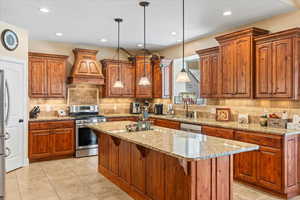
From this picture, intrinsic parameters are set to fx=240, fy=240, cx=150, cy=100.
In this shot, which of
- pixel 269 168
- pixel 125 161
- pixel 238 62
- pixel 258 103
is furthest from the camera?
pixel 258 103

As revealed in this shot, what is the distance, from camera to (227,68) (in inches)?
182

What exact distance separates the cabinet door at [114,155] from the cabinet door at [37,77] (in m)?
2.62

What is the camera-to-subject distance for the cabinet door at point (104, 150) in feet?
14.2

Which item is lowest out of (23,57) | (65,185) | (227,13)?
(65,185)

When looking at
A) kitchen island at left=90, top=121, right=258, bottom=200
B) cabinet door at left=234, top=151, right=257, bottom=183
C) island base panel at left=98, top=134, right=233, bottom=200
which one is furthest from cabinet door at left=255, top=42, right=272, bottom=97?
island base panel at left=98, top=134, right=233, bottom=200

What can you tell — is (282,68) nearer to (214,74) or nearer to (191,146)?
(214,74)

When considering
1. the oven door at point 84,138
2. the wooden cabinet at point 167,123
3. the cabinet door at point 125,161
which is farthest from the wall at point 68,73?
the cabinet door at point 125,161

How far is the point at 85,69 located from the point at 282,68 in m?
4.47

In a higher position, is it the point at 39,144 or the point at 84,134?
the point at 84,134

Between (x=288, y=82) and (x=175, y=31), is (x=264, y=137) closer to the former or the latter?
(x=288, y=82)

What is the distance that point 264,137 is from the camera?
3.64 m

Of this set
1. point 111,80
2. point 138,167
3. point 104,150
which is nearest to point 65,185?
point 104,150

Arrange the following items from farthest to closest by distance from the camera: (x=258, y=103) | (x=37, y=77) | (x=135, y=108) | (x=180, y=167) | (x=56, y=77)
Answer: (x=135, y=108), (x=56, y=77), (x=37, y=77), (x=258, y=103), (x=180, y=167)

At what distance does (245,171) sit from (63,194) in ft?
9.57
